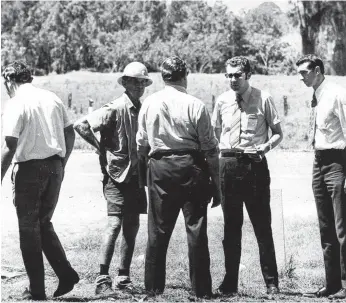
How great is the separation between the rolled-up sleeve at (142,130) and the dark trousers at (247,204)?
2.64 ft

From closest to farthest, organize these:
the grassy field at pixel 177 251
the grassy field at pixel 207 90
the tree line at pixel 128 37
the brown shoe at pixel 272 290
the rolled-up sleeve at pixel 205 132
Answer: the rolled-up sleeve at pixel 205 132 < the brown shoe at pixel 272 290 < the grassy field at pixel 177 251 < the grassy field at pixel 207 90 < the tree line at pixel 128 37

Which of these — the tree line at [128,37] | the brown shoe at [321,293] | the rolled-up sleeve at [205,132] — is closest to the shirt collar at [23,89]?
the rolled-up sleeve at [205,132]

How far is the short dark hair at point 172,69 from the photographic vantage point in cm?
578

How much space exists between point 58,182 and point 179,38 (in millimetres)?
72092

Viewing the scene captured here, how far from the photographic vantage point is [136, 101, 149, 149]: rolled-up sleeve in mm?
5828

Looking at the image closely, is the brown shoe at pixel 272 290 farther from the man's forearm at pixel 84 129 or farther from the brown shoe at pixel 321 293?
the man's forearm at pixel 84 129

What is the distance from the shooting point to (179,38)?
252 ft

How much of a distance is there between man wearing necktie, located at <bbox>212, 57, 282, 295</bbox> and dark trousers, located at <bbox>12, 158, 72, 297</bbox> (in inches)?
57.8

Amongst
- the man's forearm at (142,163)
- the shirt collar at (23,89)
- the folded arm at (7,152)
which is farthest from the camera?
the man's forearm at (142,163)

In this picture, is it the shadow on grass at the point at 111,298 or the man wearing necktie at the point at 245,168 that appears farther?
the man wearing necktie at the point at 245,168

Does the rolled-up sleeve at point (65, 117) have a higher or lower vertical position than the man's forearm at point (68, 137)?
higher

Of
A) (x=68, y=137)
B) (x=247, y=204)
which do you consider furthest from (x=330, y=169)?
(x=68, y=137)

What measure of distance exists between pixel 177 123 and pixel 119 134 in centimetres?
77

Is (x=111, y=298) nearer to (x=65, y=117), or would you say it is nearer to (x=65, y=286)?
(x=65, y=286)
